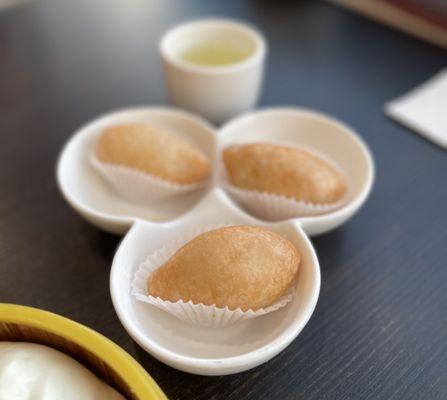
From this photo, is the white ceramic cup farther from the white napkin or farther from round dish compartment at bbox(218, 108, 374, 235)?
the white napkin

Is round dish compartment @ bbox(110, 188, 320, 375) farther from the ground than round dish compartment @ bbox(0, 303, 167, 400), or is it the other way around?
round dish compartment @ bbox(0, 303, 167, 400)

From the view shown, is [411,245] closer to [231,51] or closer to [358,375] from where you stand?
[358,375]

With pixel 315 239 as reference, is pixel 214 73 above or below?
above

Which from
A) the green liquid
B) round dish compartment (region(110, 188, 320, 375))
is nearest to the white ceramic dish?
round dish compartment (region(110, 188, 320, 375))

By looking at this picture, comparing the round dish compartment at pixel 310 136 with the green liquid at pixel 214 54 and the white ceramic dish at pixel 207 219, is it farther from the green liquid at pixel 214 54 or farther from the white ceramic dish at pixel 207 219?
the green liquid at pixel 214 54

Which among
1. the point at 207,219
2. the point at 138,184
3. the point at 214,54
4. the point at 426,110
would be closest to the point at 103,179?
the point at 138,184

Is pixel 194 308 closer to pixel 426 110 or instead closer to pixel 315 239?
pixel 315 239

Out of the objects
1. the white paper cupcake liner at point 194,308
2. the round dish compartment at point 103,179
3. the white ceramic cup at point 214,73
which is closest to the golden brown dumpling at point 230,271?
the white paper cupcake liner at point 194,308
